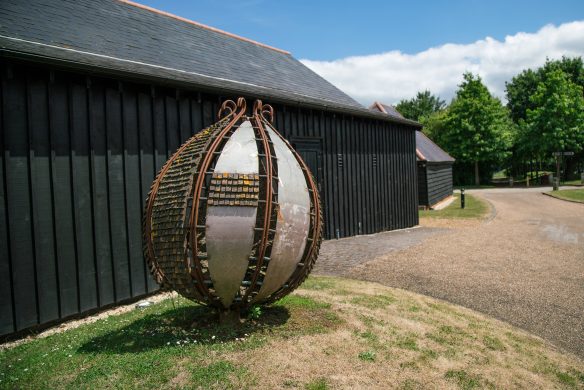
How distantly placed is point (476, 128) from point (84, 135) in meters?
42.4

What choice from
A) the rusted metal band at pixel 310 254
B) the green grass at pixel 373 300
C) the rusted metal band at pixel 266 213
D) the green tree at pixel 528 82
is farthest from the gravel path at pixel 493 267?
the green tree at pixel 528 82

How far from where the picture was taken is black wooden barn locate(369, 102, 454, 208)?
23328 mm

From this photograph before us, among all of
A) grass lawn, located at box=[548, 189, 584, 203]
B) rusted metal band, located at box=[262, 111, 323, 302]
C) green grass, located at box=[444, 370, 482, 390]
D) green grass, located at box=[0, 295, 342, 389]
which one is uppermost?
rusted metal band, located at box=[262, 111, 323, 302]

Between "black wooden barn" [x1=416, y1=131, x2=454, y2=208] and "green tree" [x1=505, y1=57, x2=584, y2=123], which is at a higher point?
"green tree" [x1=505, y1=57, x2=584, y2=123]

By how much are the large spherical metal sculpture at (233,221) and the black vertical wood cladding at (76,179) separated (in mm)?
2141

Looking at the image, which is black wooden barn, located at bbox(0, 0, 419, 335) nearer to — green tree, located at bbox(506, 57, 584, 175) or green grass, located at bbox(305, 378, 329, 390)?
green grass, located at bbox(305, 378, 329, 390)

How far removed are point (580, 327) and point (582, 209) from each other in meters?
16.5

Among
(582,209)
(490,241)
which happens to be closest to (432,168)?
(582,209)

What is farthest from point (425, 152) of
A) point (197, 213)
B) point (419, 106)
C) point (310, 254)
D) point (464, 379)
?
point (419, 106)

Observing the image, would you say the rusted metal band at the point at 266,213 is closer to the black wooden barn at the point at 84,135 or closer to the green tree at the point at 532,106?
the black wooden barn at the point at 84,135

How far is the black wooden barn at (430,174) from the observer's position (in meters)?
23.3

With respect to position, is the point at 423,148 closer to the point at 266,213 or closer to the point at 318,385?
the point at 266,213

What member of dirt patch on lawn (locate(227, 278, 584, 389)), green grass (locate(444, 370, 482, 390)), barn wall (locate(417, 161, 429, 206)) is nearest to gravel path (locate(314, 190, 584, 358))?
dirt patch on lawn (locate(227, 278, 584, 389))

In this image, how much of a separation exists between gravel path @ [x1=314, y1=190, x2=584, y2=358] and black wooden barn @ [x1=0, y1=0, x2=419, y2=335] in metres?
4.08
